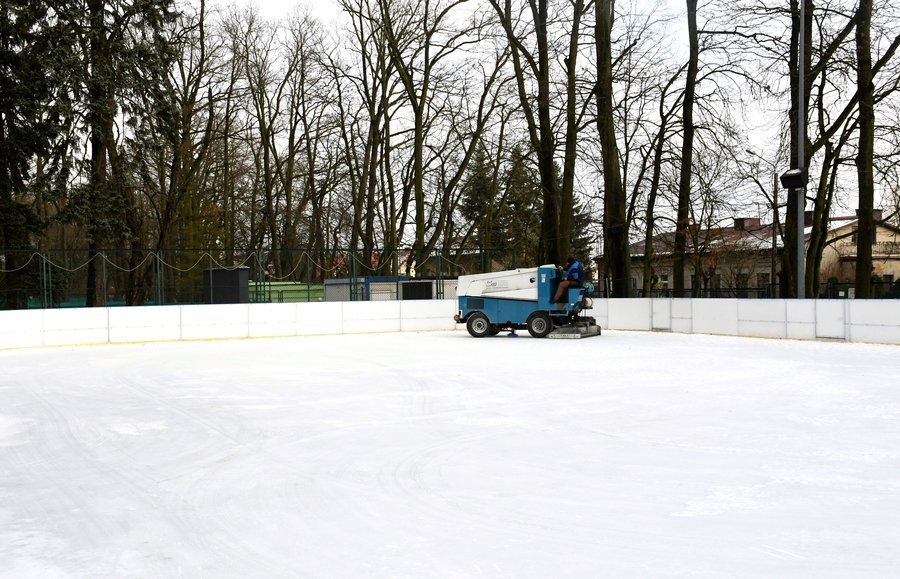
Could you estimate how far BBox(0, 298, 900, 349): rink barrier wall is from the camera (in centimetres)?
1800

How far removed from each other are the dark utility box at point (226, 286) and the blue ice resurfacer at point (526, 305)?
19.9 feet

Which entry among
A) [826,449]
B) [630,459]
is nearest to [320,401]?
[630,459]

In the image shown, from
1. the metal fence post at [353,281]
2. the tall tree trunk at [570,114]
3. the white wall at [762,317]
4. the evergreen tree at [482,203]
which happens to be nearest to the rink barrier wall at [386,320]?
the white wall at [762,317]

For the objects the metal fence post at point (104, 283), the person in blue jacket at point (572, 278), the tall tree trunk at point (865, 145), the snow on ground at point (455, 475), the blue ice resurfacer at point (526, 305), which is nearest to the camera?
the snow on ground at point (455, 475)

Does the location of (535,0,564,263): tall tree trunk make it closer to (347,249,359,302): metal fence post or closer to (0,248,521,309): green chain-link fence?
(0,248,521,309): green chain-link fence

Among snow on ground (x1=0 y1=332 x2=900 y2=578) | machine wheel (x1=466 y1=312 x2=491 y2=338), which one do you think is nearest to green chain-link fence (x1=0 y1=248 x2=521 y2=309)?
machine wheel (x1=466 y1=312 x2=491 y2=338)

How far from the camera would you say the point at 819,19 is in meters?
22.8

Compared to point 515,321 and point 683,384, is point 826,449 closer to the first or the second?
point 683,384

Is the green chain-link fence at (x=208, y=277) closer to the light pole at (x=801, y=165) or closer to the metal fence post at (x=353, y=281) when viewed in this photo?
the metal fence post at (x=353, y=281)

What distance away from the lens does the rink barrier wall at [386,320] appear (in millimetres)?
18000

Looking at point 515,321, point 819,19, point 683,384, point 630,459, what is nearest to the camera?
point 630,459

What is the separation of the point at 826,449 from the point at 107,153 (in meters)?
27.3

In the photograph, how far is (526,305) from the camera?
20.5 m

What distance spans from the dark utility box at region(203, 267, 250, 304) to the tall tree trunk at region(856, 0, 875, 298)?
16.7 metres
